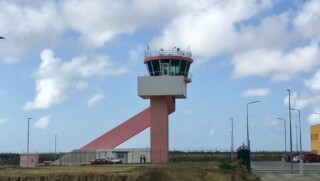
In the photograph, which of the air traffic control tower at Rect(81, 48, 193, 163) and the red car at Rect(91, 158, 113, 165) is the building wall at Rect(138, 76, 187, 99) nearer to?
the air traffic control tower at Rect(81, 48, 193, 163)

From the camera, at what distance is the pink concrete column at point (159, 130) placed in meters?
80.5

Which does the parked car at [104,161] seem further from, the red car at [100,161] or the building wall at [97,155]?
the building wall at [97,155]

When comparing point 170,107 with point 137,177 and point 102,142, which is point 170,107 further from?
point 137,177

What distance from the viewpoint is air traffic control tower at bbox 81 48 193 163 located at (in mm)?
80438

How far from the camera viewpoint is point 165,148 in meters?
80.6

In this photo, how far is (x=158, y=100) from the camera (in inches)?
3204

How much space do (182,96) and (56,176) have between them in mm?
43881

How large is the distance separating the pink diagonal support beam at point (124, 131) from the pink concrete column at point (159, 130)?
11.5 feet

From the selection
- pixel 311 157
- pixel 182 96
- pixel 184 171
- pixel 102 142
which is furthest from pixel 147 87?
pixel 311 157

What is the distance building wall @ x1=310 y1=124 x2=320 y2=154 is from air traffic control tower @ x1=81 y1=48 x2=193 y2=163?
189 ft

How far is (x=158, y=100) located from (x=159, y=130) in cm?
445

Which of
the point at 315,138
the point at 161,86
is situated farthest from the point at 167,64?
the point at 315,138

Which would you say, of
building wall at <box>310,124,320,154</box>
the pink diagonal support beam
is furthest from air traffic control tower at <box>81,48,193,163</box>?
building wall at <box>310,124,320,154</box>

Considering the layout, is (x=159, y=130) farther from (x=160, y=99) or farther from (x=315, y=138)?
(x=315, y=138)
